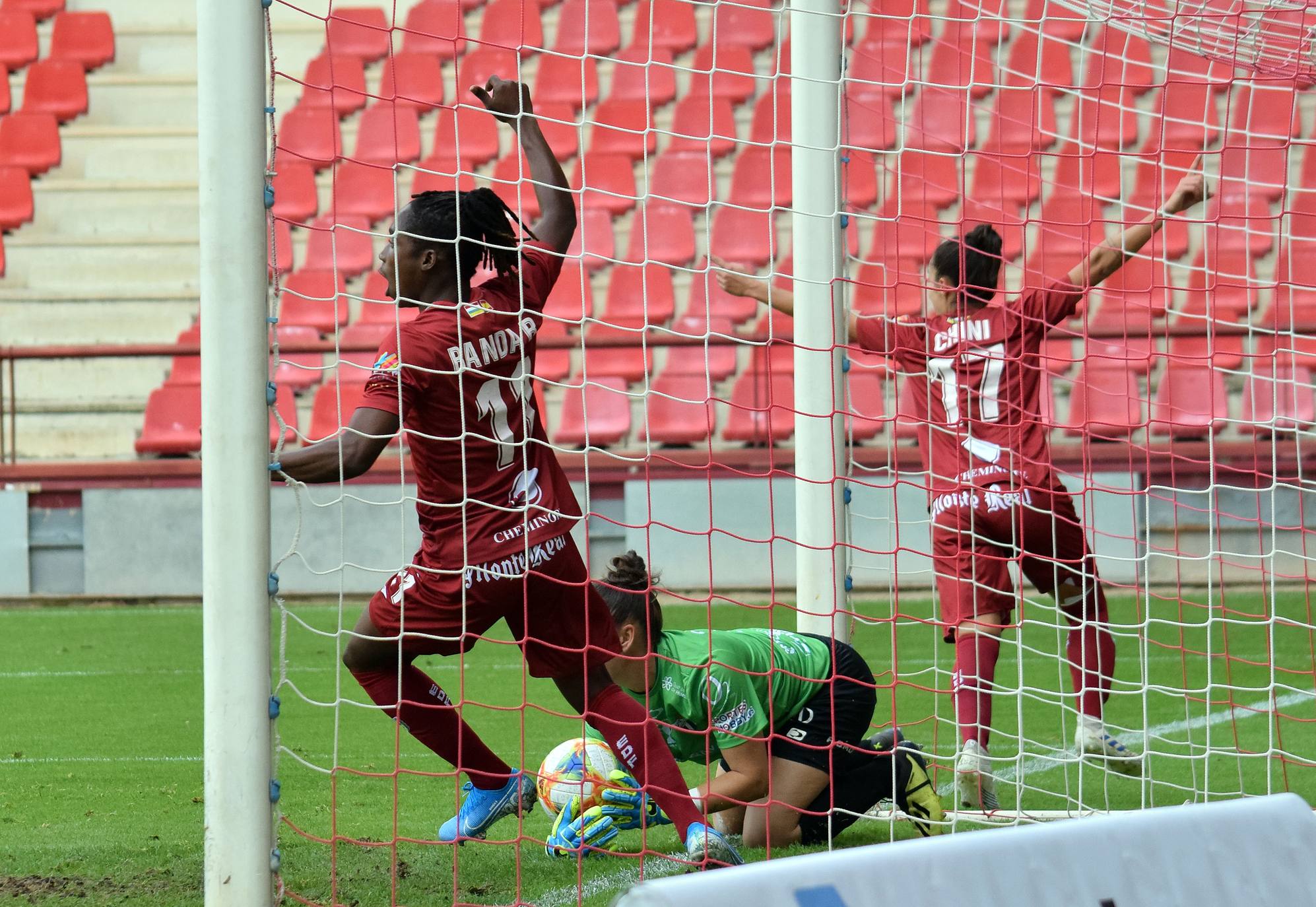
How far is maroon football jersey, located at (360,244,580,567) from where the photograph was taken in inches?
134

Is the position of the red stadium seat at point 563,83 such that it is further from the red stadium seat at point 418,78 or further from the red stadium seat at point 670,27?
the red stadium seat at point 418,78

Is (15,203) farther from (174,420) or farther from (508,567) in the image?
(508,567)

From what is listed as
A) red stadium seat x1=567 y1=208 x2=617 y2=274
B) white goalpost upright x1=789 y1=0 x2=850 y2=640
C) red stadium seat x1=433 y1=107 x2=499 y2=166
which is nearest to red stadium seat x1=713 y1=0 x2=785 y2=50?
red stadium seat x1=433 y1=107 x2=499 y2=166

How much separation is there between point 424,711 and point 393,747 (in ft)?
5.31

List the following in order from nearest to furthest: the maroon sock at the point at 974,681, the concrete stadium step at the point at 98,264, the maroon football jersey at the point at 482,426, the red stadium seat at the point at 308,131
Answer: the maroon football jersey at the point at 482,426 → the maroon sock at the point at 974,681 → the concrete stadium step at the point at 98,264 → the red stadium seat at the point at 308,131

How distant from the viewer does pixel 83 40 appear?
13.5 meters

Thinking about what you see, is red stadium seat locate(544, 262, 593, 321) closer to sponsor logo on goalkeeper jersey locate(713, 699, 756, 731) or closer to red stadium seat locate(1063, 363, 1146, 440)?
red stadium seat locate(1063, 363, 1146, 440)

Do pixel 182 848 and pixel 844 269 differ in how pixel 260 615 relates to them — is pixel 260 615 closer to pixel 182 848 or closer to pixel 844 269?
pixel 182 848

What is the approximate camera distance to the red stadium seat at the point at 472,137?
481 inches

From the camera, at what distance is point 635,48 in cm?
1305

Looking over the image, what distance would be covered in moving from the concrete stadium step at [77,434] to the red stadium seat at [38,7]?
5089 mm

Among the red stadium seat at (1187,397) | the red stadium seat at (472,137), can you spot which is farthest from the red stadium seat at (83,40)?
the red stadium seat at (1187,397)

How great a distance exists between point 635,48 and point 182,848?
409 inches

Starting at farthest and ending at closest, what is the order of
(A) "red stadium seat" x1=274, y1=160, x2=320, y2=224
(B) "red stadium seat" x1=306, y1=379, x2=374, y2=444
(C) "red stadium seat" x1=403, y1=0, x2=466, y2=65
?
1. (C) "red stadium seat" x1=403, y1=0, x2=466, y2=65
2. (A) "red stadium seat" x1=274, y1=160, x2=320, y2=224
3. (B) "red stadium seat" x1=306, y1=379, x2=374, y2=444
